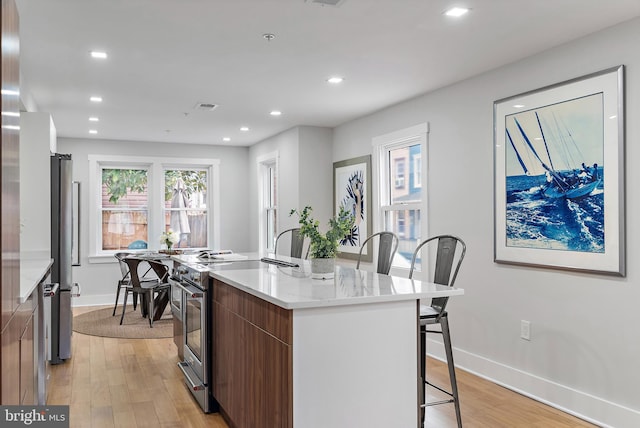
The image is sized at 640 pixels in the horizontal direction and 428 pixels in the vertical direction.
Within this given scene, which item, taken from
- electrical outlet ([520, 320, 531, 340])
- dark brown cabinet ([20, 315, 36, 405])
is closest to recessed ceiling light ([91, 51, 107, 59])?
dark brown cabinet ([20, 315, 36, 405])

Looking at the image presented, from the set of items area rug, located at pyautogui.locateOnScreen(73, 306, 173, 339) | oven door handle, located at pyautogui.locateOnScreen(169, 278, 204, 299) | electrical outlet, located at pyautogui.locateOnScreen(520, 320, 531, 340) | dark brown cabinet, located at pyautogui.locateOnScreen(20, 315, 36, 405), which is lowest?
area rug, located at pyautogui.locateOnScreen(73, 306, 173, 339)

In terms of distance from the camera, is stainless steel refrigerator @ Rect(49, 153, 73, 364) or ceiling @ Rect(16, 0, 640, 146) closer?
ceiling @ Rect(16, 0, 640, 146)

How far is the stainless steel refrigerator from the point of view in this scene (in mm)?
4301

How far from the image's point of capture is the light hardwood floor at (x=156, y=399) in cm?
312

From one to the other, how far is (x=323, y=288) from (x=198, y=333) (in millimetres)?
1288

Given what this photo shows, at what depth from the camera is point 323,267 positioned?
279 centimetres

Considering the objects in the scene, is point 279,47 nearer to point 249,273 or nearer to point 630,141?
point 249,273

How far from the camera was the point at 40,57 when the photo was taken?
3625 mm

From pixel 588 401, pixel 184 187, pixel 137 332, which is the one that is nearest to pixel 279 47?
pixel 588 401

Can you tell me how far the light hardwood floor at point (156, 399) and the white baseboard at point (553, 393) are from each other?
0.24 feet

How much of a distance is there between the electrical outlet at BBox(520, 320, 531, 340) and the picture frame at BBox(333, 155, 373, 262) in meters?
2.15

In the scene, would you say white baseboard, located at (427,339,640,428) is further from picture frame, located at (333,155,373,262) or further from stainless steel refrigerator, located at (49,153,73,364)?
stainless steel refrigerator, located at (49,153,73,364)

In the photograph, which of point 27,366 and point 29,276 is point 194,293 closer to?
point 29,276

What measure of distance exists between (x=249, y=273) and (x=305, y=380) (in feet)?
3.36
